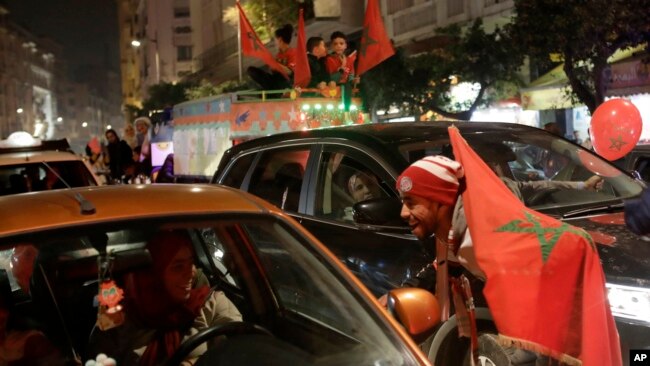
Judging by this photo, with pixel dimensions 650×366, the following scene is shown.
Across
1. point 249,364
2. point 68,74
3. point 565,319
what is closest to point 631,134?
point 565,319

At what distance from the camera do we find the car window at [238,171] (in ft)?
18.8

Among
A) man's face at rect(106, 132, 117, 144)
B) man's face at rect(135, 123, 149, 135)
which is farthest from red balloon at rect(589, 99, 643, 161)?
man's face at rect(135, 123, 149, 135)

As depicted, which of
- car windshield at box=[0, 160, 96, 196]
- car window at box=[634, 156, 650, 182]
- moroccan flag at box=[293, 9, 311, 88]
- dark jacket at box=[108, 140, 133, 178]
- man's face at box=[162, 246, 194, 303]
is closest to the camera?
man's face at box=[162, 246, 194, 303]

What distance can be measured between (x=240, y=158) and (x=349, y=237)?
1.73m

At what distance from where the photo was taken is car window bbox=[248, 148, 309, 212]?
515 cm

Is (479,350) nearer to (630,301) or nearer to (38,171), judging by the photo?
(630,301)

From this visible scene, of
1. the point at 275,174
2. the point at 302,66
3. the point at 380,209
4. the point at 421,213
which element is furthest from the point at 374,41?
the point at 421,213

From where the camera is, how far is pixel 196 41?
5538 centimetres

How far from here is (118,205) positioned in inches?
107

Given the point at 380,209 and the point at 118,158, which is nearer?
the point at 380,209

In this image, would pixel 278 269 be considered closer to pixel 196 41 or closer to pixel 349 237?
pixel 349 237

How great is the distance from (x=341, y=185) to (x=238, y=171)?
124 centimetres

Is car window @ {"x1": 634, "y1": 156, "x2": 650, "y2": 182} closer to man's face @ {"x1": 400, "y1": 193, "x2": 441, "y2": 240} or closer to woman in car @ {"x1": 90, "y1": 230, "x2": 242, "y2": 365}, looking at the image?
man's face @ {"x1": 400, "y1": 193, "x2": 441, "y2": 240}

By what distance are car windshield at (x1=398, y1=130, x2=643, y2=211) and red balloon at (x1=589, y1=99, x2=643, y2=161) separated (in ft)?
7.51
